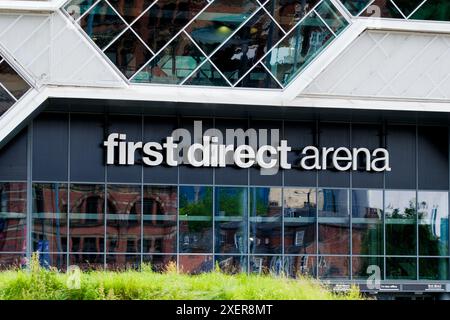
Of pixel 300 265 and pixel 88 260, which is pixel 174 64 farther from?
pixel 300 265

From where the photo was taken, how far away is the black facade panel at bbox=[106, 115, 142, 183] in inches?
1125

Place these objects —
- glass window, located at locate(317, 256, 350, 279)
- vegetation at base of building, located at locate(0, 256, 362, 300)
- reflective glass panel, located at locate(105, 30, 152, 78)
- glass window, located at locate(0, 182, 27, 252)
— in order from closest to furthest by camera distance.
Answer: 1. vegetation at base of building, located at locate(0, 256, 362, 300)
2. reflective glass panel, located at locate(105, 30, 152, 78)
3. glass window, located at locate(0, 182, 27, 252)
4. glass window, located at locate(317, 256, 350, 279)

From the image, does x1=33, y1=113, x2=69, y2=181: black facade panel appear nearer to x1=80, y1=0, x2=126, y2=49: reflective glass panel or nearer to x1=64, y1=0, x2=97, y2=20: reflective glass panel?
x1=80, y1=0, x2=126, y2=49: reflective glass panel

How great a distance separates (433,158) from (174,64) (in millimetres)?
7468

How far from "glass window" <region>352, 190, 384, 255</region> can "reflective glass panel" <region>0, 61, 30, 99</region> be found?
8837mm

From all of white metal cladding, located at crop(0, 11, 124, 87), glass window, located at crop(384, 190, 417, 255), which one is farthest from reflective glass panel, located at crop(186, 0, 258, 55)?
glass window, located at crop(384, 190, 417, 255)

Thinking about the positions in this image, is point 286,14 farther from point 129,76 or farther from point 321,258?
point 321,258

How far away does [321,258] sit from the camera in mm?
29297

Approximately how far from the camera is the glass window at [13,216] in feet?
91.7

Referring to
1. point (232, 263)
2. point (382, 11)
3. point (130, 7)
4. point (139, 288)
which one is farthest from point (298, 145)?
point (139, 288)

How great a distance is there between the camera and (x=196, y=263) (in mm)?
28609

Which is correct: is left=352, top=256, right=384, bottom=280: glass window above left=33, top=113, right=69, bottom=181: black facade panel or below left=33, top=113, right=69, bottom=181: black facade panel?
below

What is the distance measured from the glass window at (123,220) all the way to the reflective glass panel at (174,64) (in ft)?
9.70

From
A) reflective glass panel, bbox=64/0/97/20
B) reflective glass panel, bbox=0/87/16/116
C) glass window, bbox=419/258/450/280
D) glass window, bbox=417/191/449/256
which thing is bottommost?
glass window, bbox=419/258/450/280
